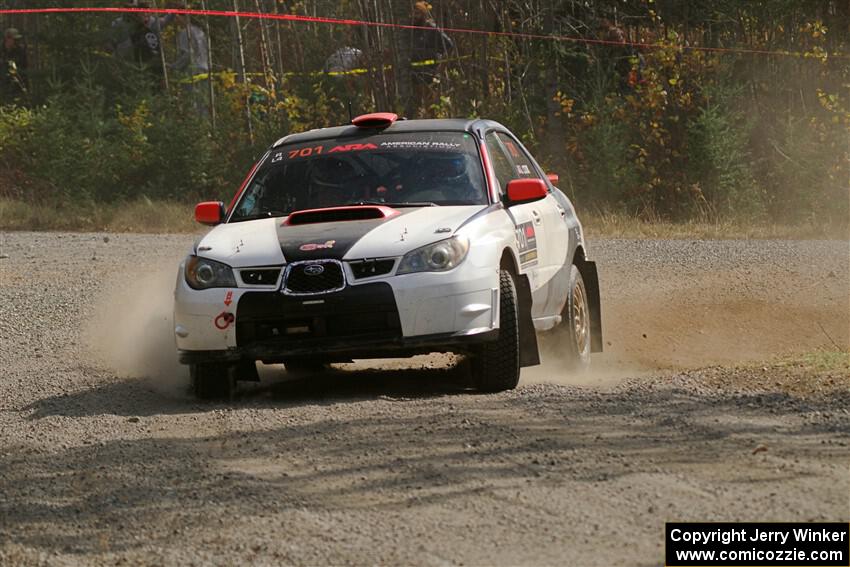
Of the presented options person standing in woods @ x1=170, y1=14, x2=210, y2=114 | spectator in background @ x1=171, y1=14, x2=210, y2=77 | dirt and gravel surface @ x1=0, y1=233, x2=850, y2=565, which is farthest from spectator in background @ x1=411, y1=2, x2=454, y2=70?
dirt and gravel surface @ x1=0, y1=233, x2=850, y2=565

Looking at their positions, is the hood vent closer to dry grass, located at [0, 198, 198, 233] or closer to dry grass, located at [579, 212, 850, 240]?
dry grass, located at [579, 212, 850, 240]

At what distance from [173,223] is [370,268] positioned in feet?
52.4

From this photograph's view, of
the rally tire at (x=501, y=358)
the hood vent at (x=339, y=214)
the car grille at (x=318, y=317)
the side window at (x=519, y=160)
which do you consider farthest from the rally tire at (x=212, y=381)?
the side window at (x=519, y=160)

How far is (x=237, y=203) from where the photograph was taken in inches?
368

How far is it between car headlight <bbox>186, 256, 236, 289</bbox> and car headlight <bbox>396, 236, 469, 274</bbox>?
983mm

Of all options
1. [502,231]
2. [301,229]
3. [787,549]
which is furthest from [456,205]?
[787,549]

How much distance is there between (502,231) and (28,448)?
298cm

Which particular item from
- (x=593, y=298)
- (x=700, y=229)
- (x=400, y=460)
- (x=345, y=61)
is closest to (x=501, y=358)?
(x=400, y=460)

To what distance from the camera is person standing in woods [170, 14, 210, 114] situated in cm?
2773

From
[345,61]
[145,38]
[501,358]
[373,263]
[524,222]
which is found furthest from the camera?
A: [145,38]

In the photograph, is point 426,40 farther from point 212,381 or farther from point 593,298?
point 212,381

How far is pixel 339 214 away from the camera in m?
8.62

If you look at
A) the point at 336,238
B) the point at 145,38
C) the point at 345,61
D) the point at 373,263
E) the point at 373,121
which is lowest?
the point at 345,61

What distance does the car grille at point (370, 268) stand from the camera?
801 cm
